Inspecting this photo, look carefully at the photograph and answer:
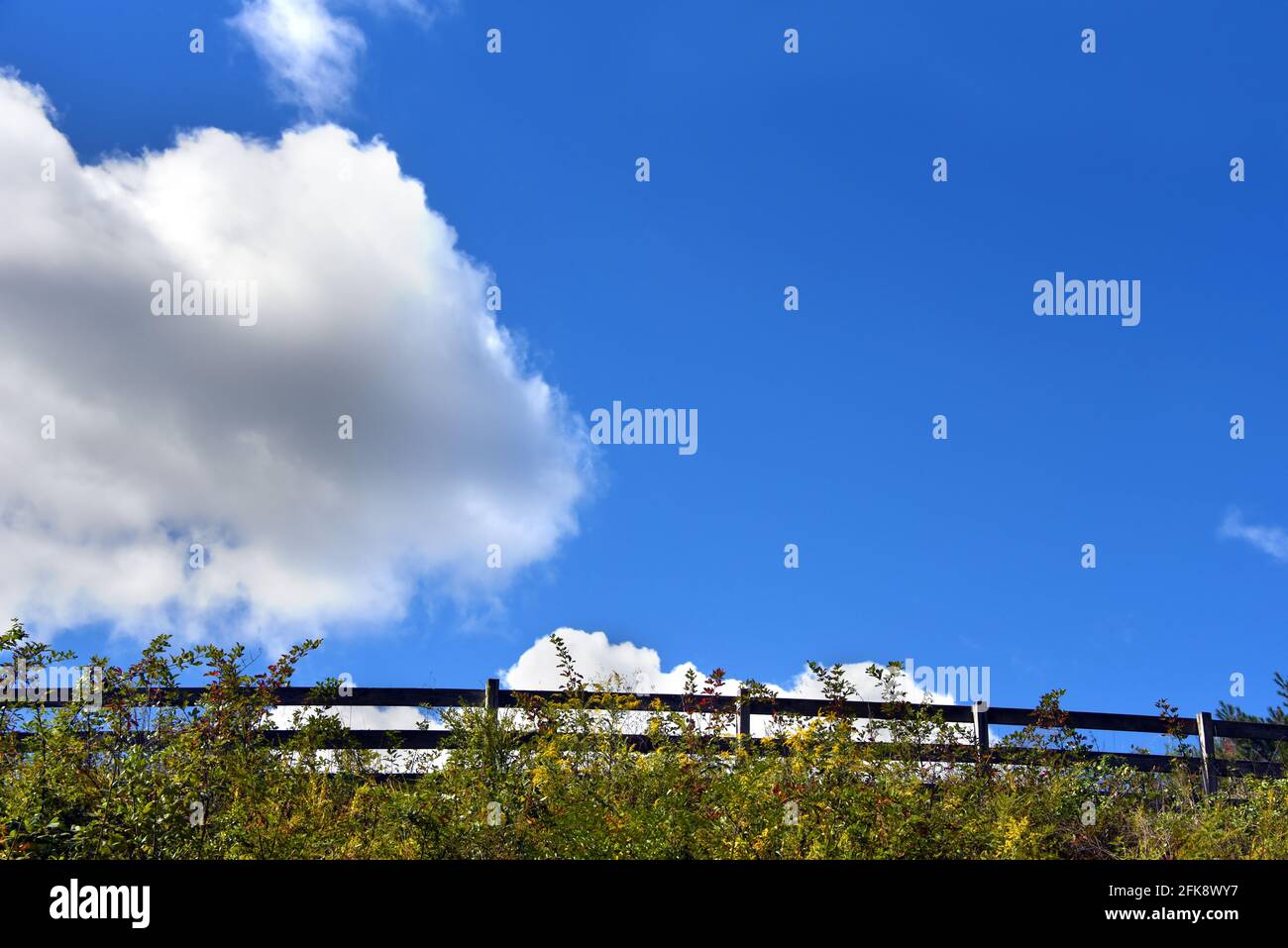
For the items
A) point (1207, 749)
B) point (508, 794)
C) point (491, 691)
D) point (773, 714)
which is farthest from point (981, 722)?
point (508, 794)

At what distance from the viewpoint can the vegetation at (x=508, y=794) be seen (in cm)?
602

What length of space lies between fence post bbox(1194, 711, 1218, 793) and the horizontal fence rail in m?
0.01

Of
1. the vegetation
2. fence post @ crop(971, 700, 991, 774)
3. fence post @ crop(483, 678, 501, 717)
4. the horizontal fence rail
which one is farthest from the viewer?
fence post @ crop(971, 700, 991, 774)

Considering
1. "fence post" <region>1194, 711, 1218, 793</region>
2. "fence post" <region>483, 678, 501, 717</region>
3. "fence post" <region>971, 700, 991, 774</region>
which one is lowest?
"fence post" <region>1194, 711, 1218, 793</region>

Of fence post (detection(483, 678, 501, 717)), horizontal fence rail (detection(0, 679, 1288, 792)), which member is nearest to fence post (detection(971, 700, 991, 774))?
horizontal fence rail (detection(0, 679, 1288, 792))

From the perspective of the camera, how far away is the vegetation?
6.02m

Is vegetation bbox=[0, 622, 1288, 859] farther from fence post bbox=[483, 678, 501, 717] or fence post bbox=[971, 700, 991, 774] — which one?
fence post bbox=[971, 700, 991, 774]

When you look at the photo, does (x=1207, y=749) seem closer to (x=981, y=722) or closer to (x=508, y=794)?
(x=981, y=722)

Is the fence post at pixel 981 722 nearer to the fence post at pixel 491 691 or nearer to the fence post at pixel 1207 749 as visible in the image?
the fence post at pixel 1207 749
